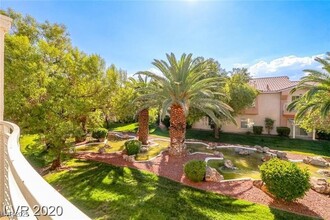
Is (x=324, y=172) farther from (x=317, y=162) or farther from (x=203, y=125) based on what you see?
(x=203, y=125)

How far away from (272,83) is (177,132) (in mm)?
26775

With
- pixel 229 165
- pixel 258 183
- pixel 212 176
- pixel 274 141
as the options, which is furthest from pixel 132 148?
pixel 274 141

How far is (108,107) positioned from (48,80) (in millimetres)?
6684

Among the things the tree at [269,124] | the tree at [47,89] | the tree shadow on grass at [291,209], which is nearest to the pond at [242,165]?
the tree shadow on grass at [291,209]

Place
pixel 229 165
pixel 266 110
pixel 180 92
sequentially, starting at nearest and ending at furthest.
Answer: pixel 229 165 → pixel 180 92 → pixel 266 110

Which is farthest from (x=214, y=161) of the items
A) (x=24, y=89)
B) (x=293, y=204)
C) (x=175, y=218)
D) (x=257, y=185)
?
(x=24, y=89)

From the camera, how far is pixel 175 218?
837cm

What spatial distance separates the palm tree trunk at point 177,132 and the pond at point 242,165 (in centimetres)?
235

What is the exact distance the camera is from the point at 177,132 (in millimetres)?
15945

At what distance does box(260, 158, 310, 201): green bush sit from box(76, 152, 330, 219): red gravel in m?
0.55

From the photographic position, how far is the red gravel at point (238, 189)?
30.3 feet

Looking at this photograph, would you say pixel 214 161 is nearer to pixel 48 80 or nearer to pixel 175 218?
pixel 175 218

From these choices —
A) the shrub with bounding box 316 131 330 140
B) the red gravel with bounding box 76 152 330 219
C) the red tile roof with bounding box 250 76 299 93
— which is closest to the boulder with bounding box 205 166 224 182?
the red gravel with bounding box 76 152 330 219

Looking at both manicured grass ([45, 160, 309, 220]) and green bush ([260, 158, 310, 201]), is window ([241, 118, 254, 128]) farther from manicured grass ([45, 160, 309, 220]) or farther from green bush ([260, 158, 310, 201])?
manicured grass ([45, 160, 309, 220])
